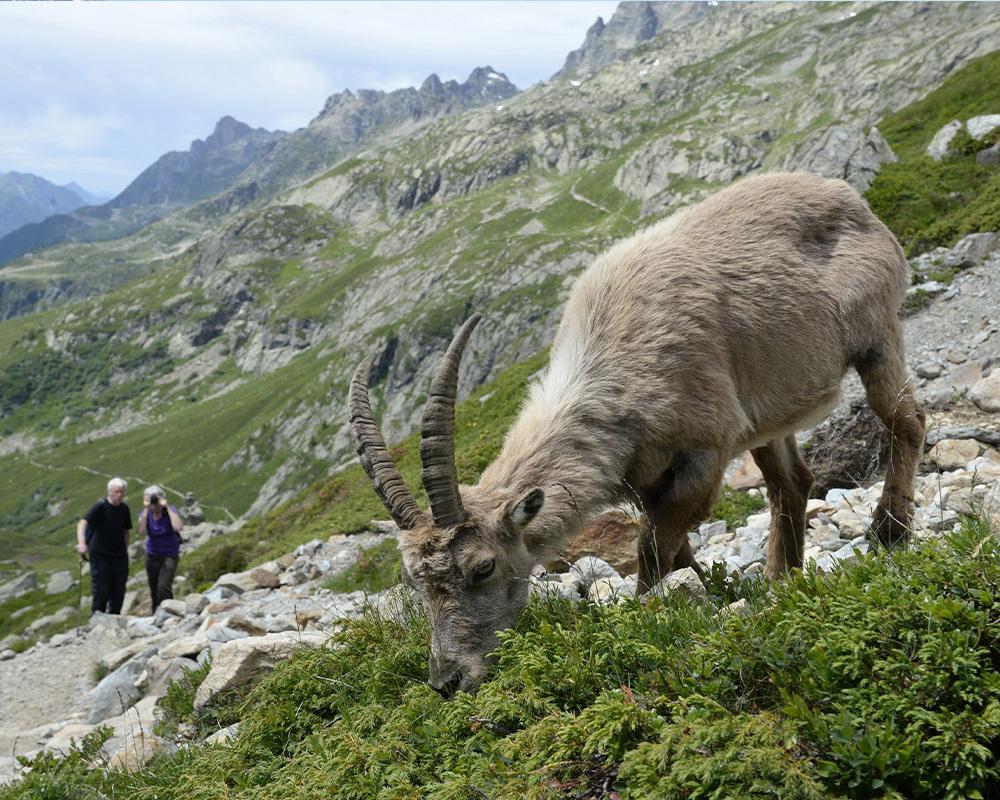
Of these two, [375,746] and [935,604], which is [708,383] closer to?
[935,604]

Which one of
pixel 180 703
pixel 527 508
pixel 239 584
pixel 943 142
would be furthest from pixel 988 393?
pixel 943 142

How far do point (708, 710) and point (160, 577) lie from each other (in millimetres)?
20848

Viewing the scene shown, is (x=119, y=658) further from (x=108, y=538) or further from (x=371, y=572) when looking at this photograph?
(x=371, y=572)

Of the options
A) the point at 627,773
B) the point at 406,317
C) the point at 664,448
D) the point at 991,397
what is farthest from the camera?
the point at 406,317

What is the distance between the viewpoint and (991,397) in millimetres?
12344

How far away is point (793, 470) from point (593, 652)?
5.14 m

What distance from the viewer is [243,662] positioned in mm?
9008

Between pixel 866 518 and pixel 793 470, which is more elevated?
pixel 793 470

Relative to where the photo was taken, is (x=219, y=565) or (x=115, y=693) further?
(x=219, y=565)

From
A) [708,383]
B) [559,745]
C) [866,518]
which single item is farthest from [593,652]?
[866,518]

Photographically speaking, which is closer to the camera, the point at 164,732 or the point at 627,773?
the point at 627,773

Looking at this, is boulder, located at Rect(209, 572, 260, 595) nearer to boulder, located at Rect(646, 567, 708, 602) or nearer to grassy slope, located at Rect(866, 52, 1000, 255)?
boulder, located at Rect(646, 567, 708, 602)

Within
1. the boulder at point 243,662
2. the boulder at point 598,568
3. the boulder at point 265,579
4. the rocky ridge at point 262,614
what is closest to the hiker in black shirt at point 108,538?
the rocky ridge at point 262,614

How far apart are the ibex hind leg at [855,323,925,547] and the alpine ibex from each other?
0.07ft
